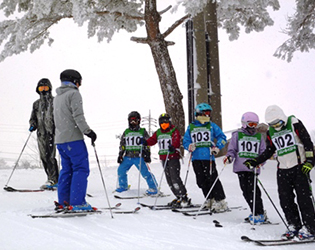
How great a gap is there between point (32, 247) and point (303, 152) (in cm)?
315

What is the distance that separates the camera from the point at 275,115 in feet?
14.9

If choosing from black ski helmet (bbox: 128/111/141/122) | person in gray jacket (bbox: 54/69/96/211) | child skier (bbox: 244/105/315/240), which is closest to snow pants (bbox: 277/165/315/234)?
child skier (bbox: 244/105/315/240)

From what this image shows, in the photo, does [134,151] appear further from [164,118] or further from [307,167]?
[307,167]

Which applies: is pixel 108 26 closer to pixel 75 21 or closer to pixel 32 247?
pixel 75 21

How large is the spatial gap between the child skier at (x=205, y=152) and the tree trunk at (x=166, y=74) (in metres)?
5.69

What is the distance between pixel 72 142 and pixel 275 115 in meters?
2.59

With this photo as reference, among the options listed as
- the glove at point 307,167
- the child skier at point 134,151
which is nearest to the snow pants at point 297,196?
the glove at point 307,167

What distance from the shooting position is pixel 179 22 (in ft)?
42.8

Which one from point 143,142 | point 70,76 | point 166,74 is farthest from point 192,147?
point 166,74

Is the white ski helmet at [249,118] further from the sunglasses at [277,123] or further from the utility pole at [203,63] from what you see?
the utility pole at [203,63]

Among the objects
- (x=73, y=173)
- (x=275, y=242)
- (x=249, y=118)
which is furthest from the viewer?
(x=249, y=118)

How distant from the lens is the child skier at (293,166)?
4.38 m

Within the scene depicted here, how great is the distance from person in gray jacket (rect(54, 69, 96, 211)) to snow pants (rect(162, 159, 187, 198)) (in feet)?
6.11

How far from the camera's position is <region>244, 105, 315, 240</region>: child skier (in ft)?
14.4
